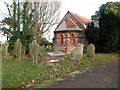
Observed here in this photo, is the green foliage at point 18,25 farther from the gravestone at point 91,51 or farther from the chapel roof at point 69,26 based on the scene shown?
the chapel roof at point 69,26

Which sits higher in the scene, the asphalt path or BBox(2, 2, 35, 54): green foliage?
BBox(2, 2, 35, 54): green foliage

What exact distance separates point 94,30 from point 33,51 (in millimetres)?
12406

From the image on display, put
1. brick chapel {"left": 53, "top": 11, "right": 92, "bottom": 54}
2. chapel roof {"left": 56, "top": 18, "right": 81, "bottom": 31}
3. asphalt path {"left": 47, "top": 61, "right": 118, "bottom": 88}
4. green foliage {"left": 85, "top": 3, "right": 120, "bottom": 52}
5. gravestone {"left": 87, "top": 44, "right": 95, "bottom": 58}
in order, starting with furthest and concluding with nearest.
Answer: chapel roof {"left": 56, "top": 18, "right": 81, "bottom": 31}, brick chapel {"left": 53, "top": 11, "right": 92, "bottom": 54}, green foliage {"left": 85, "top": 3, "right": 120, "bottom": 52}, gravestone {"left": 87, "top": 44, "right": 95, "bottom": 58}, asphalt path {"left": 47, "top": 61, "right": 118, "bottom": 88}

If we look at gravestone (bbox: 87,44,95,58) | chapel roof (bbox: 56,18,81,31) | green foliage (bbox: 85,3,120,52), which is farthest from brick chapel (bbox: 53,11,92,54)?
gravestone (bbox: 87,44,95,58)

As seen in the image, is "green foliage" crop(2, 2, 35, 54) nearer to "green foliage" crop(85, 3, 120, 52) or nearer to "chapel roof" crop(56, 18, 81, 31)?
"chapel roof" crop(56, 18, 81, 31)

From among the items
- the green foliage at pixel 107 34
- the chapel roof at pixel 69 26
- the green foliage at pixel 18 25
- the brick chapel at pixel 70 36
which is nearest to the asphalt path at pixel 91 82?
the green foliage at pixel 18 25

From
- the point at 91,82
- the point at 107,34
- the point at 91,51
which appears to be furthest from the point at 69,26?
the point at 91,82

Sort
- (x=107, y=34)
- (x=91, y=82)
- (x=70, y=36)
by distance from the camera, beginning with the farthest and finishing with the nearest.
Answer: (x=70, y=36) < (x=107, y=34) < (x=91, y=82)

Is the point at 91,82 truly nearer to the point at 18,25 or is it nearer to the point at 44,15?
the point at 18,25

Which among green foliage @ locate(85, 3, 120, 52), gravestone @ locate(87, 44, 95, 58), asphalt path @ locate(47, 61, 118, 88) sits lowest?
asphalt path @ locate(47, 61, 118, 88)

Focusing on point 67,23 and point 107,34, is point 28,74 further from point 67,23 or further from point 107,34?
point 67,23

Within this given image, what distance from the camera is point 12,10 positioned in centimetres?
1342

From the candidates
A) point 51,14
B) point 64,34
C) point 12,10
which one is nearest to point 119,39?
point 64,34

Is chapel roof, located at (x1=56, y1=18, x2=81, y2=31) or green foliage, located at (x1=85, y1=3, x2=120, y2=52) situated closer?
green foliage, located at (x1=85, y1=3, x2=120, y2=52)
